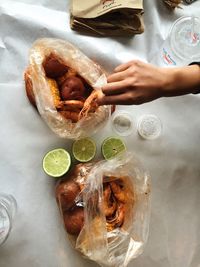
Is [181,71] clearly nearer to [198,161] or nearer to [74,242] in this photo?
[198,161]

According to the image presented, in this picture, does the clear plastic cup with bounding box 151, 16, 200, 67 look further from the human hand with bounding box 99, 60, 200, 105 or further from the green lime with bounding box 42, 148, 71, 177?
the green lime with bounding box 42, 148, 71, 177

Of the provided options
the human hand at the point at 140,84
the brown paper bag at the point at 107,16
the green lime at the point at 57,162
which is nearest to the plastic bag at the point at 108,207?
the green lime at the point at 57,162

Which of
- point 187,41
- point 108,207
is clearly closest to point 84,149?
point 108,207

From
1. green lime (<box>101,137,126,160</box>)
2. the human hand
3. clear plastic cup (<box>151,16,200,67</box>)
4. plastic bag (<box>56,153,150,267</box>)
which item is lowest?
plastic bag (<box>56,153,150,267</box>)

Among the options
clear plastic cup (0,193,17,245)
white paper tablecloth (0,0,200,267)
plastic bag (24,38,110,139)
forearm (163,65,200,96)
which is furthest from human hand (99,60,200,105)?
clear plastic cup (0,193,17,245)

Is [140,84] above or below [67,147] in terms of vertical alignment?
above

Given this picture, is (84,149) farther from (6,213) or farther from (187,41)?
(187,41)

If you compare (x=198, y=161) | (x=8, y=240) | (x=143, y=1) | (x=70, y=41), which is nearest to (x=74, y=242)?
(x=8, y=240)

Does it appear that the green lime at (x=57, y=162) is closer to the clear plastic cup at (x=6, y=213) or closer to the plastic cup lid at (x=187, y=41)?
the clear plastic cup at (x=6, y=213)
